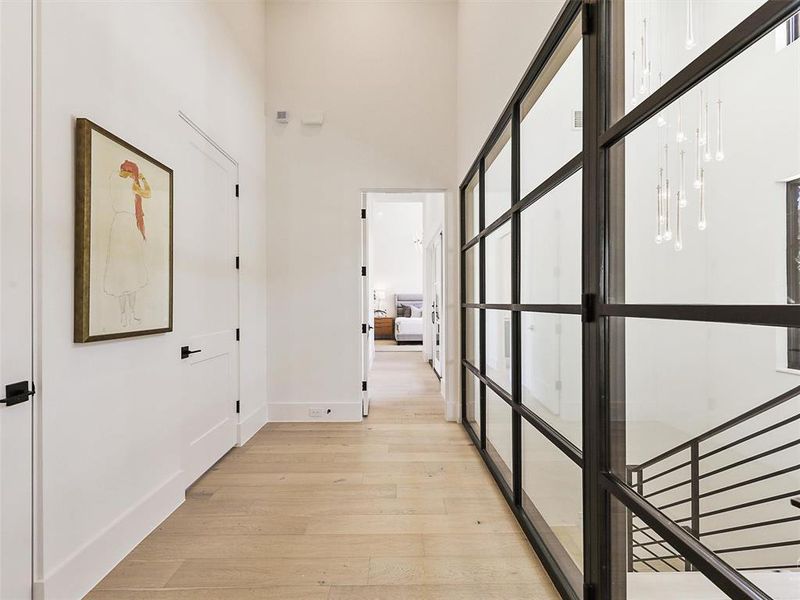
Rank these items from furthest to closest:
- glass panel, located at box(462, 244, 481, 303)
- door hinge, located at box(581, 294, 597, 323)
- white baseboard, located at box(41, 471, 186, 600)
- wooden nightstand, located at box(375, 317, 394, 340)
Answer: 1. wooden nightstand, located at box(375, 317, 394, 340)
2. glass panel, located at box(462, 244, 481, 303)
3. white baseboard, located at box(41, 471, 186, 600)
4. door hinge, located at box(581, 294, 597, 323)

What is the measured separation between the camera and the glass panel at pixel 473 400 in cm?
351

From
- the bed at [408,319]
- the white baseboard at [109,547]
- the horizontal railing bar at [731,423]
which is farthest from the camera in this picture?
the bed at [408,319]

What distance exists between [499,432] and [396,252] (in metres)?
9.40

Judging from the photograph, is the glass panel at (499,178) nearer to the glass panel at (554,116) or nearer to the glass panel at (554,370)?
the glass panel at (554,116)

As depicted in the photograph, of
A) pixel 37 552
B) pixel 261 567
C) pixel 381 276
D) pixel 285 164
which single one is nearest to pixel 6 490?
pixel 37 552

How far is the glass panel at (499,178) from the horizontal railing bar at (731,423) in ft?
5.43

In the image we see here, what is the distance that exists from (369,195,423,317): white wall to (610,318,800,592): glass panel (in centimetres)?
1073

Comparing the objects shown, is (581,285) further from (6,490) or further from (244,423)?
(244,423)

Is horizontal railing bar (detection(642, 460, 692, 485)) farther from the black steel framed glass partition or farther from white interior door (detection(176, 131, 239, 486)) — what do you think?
white interior door (detection(176, 131, 239, 486))

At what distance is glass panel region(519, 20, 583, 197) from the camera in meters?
1.60

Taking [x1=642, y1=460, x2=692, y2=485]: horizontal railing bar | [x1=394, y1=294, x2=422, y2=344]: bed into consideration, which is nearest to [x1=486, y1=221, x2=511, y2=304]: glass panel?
[x1=642, y1=460, x2=692, y2=485]: horizontal railing bar

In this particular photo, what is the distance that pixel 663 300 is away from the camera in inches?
42.4

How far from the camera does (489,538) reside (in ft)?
7.09

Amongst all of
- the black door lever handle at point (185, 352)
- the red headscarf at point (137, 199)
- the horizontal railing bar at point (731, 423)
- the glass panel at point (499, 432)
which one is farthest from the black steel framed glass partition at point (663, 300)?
the black door lever handle at point (185, 352)
